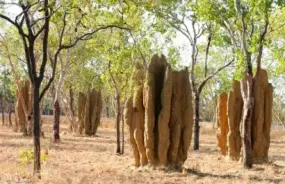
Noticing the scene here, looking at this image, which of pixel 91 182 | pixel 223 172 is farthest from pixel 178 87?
pixel 91 182

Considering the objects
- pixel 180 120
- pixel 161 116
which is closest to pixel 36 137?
pixel 161 116

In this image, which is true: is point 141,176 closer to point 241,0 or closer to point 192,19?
point 241,0

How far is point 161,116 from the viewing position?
13414 mm

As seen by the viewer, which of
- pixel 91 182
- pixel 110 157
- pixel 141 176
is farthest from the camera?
pixel 110 157

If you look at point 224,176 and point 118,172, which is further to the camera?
point 118,172

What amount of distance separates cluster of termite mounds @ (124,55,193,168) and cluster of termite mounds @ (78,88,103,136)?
17239 millimetres

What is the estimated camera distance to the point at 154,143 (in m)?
13.8

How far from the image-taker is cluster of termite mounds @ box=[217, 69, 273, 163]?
52.1 ft

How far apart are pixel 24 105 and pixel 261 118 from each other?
49.8ft

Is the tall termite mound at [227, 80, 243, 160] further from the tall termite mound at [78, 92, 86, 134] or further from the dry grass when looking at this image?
the tall termite mound at [78, 92, 86, 134]

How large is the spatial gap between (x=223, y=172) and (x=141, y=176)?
2833 mm

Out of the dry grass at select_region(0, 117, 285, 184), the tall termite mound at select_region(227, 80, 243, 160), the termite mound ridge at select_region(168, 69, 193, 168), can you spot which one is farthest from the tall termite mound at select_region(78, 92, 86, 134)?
the termite mound ridge at select_region(168, 69, 193, 168)

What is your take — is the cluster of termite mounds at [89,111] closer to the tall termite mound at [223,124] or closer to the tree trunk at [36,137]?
the tall termite mound at [223,124]

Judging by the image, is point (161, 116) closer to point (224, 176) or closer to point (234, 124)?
point (224, 176)
